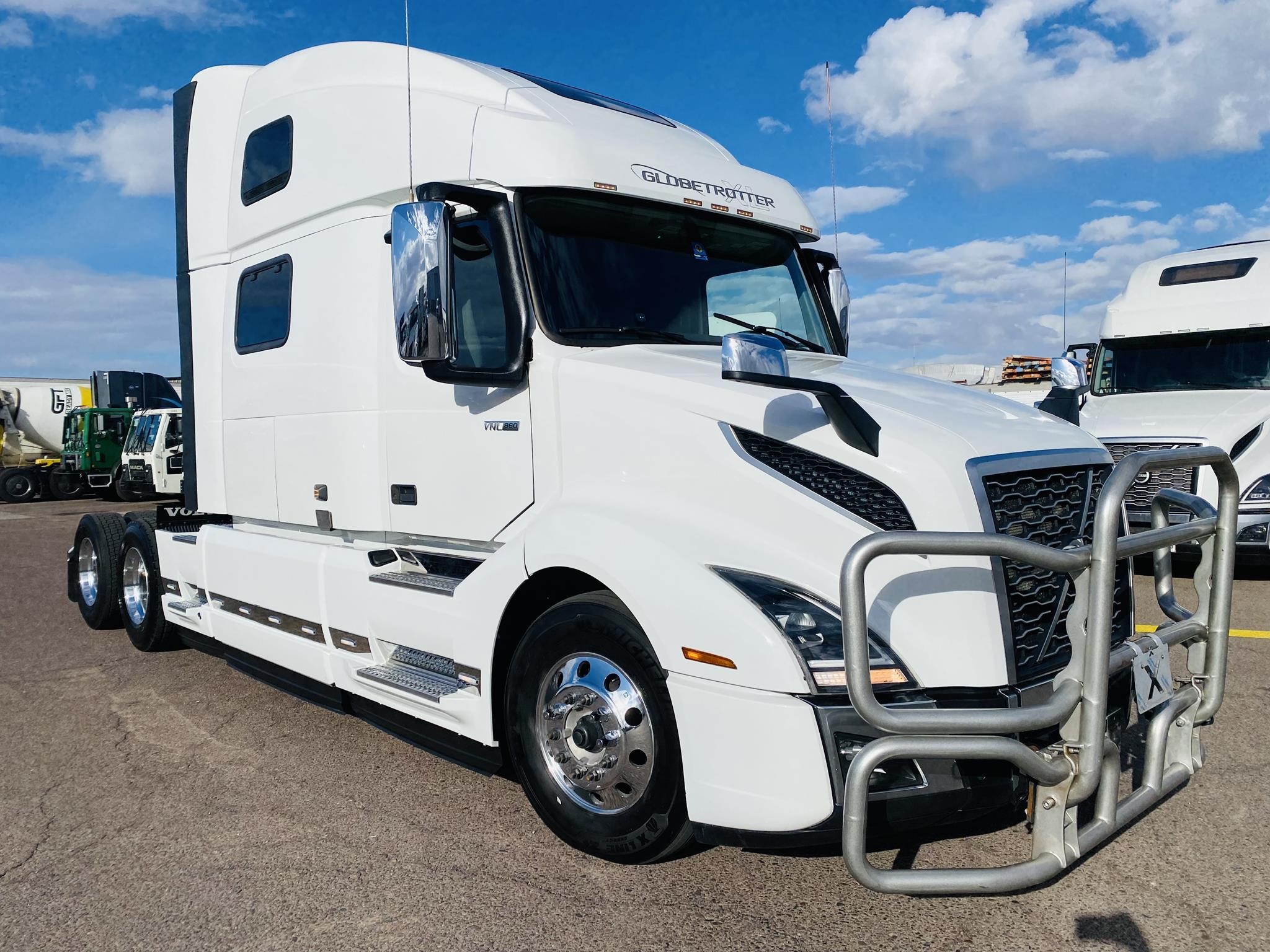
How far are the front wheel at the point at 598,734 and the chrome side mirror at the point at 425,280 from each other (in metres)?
1.13

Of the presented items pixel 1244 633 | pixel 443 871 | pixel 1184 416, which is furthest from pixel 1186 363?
pixel 443 871

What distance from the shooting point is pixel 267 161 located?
5.59 m

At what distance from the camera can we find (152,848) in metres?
3.88

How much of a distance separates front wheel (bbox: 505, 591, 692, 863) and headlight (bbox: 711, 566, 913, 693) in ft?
1.70

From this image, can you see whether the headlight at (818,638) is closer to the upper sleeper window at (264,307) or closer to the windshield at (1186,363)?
the upper sleeper window at (264,307)

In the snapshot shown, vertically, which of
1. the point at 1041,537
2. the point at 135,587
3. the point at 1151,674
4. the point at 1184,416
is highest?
the point at 1184,416

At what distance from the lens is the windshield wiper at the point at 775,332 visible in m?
4.50

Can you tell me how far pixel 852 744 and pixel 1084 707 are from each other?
2.10 ft

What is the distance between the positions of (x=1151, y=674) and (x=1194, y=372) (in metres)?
8.09

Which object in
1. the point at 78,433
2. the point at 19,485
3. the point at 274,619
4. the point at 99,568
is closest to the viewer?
the point at 274,619

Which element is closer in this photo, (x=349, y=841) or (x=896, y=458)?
(x=896, y=458)

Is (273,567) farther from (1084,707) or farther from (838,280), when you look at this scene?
(1084,707)

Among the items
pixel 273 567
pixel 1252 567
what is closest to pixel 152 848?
pixel 273 567

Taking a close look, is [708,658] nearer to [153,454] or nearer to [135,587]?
[135,587]
